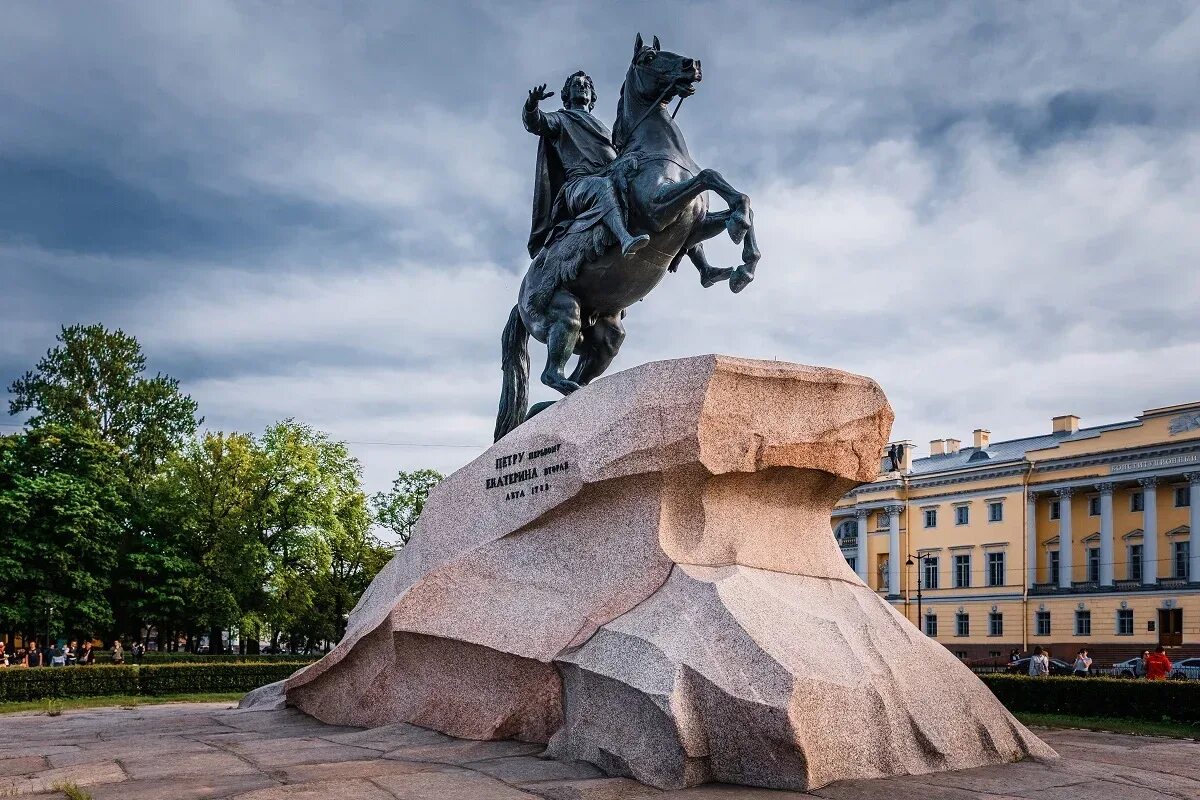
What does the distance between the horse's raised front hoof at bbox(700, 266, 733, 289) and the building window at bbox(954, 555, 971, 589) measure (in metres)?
58.8

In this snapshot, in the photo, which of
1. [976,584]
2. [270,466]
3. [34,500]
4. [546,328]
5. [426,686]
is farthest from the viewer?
[976,584]

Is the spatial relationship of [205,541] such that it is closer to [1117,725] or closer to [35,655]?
[35,655]

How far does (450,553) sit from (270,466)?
34.0 meters

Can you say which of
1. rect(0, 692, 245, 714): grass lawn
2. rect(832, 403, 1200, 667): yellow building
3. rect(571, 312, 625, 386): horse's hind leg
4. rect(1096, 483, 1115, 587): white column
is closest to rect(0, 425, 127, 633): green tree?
rect(0, 692, 245, 714): grass lawn

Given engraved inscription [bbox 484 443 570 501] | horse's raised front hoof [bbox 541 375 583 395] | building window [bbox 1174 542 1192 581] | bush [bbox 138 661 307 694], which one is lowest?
bush [bbox 138 661 307 694]

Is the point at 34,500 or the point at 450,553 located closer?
the point at 450,553

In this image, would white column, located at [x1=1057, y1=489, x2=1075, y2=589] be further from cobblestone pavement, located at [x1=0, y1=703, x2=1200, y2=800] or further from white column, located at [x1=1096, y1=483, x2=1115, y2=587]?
cobblestone pavement, located at [x1=0, y1=703, x2=1200, y2=800]

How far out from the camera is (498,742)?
26.6 ft

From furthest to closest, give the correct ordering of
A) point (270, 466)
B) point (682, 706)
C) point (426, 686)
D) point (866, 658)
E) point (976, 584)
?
1. point (976, 584)
2. point (270, 466)
3. point (426, 686)
4. point (866, 658)
5. point (682, 706)

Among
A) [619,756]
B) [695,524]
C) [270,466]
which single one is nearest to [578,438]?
[695,524]

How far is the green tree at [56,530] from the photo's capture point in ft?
114

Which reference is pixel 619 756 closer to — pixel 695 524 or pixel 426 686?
pixel 695 524

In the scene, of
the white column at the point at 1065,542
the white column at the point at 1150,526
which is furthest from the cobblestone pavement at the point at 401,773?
the white column at the point at 1065,542

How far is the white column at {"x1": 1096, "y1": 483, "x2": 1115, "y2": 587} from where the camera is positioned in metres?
57.9
